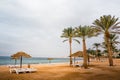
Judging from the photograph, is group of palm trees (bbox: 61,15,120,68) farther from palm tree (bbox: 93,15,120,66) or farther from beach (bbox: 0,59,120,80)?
beach (bbox: 0,59,120,80)

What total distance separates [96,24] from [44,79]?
64.9 ft

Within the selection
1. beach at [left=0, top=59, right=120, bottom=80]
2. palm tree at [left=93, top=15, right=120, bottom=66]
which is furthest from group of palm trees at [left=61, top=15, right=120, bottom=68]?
beach at [left=0, top=59, right=120, bottom=80]

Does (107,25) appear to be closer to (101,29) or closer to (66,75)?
(101,29)

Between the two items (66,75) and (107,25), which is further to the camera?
(107,25)

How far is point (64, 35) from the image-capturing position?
3800 cm

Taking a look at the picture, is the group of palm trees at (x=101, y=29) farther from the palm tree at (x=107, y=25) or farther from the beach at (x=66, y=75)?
the beach at (x=66, y=75)

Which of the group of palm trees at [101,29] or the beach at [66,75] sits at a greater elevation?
the group of palm trees at [101,29]

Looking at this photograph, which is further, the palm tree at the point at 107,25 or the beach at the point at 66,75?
the palm tree at the point at 107,25

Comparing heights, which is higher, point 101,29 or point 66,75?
point 101,29

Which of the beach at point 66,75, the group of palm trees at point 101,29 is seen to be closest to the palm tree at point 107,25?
the group of palm trees at point 101,29

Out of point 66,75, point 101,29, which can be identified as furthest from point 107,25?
point 66,75

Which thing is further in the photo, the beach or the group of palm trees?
the group of palm trees

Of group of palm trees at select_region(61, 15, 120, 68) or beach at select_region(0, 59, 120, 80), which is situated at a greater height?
group of palm trees at select_region(61, 15, 120, 68)

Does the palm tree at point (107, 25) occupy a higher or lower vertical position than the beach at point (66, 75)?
higher
